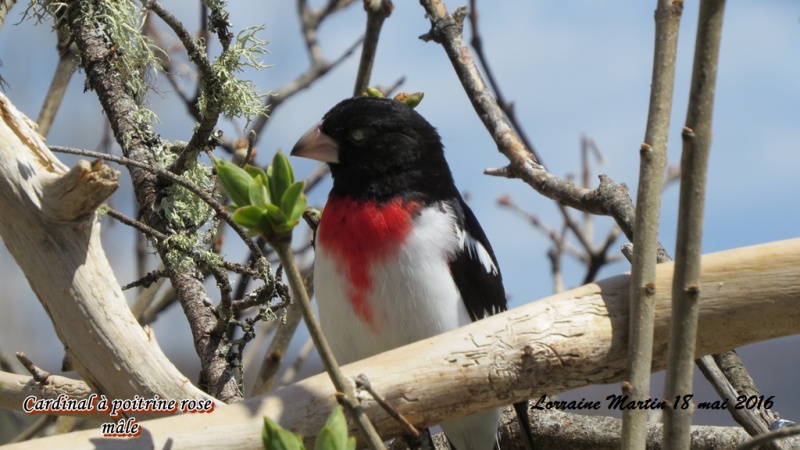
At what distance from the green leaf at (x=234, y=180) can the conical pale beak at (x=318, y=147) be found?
5.53ft

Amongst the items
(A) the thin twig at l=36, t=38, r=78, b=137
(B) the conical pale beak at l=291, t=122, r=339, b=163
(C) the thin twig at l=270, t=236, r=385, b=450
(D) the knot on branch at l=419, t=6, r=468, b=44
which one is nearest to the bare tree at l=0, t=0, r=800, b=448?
(C) the thin twig at l=270, t=236, r=385, b=450

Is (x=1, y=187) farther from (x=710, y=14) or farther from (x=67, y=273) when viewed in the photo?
(x=710, y=14)

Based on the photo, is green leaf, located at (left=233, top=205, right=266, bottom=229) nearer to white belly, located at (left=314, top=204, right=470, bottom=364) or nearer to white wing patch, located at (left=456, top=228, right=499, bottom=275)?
white belly, located at (left=314, top=204, right=470, bottom=364)

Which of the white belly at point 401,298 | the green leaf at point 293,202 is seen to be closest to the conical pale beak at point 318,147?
the white belly at point 401,298

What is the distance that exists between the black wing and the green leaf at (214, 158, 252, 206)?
154 cm

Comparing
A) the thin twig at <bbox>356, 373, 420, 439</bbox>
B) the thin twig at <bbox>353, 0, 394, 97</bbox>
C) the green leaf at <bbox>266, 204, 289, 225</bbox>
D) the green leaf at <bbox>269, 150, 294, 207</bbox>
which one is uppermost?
the thin twig at <bbox>353, 0, 394, 97</bbox>

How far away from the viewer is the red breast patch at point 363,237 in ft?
8.69

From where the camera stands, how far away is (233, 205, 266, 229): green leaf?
1.16m

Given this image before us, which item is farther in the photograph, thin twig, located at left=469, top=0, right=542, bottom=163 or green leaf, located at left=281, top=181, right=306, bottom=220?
thin twig, located at left=469, top=0, right=542, bottom=163

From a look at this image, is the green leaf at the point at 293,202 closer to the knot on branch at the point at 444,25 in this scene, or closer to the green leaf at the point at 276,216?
the green leaf at the point at 276,216

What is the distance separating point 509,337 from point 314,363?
4455 mm

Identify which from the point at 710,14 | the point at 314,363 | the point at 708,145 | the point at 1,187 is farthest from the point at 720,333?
the point at 314,363

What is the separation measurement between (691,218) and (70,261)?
1271mm

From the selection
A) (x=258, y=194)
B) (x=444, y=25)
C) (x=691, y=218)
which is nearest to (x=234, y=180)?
(x=258, y=194)
